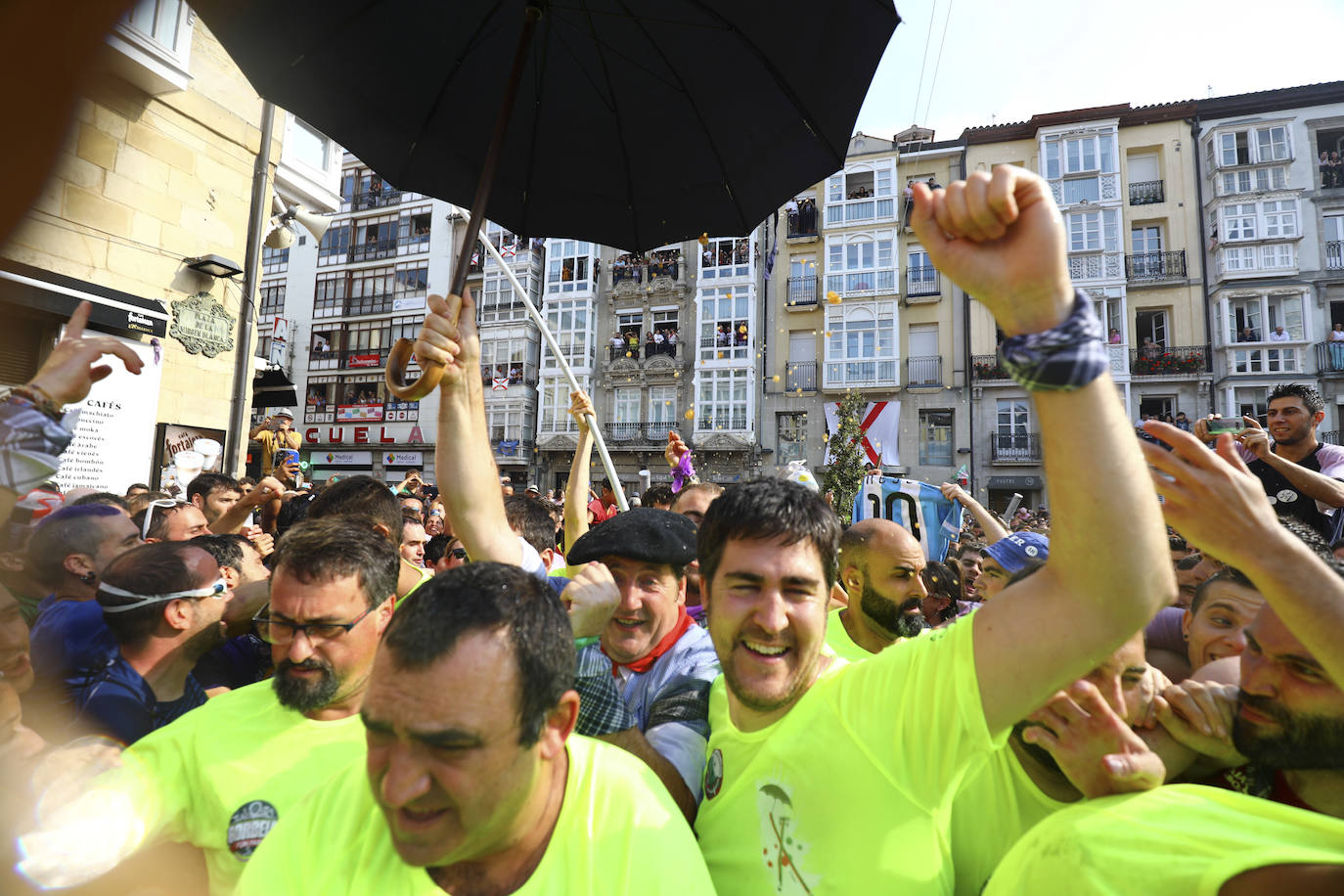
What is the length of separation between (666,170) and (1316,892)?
2969 millimetres

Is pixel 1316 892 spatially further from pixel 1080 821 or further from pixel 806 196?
pixel 806 196

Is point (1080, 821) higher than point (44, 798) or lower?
higher

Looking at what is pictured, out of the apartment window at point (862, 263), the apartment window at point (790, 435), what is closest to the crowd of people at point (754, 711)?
the apartment window at point (790, 435)

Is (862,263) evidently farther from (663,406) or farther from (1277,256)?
(1277,256)

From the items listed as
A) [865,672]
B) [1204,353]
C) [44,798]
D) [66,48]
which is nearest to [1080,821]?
[865,672]

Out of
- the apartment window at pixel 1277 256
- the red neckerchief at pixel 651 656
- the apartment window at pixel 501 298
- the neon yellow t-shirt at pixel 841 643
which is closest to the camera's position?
the red neckerchief at pixel 651 656

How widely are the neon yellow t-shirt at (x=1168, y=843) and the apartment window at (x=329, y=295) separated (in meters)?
Answer: 41.9

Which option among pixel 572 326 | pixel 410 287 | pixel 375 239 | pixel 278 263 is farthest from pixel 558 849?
pixel 278 263

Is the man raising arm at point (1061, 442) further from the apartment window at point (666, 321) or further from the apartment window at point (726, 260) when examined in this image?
the apartment window at point (666, 321)

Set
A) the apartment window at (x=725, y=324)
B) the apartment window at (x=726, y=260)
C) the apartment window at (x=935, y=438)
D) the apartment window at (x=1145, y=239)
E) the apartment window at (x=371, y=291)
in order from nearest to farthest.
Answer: the apartment window at (x=1145, y=239), the apartment window at (x=935, y=438), the apartment window at (x=725, y=324), the apartment window at (x=726, y=260), the apartment window at (x=371, y=291)

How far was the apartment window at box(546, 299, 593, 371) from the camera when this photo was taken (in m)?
33.4

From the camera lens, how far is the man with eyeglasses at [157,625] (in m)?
2.55

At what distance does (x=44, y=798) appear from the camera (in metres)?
1.69

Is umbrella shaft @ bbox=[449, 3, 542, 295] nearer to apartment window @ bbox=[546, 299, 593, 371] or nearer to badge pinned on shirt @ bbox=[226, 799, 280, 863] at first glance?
badge pinned on shirt @ bbox=[226, 799, 280, 863]
